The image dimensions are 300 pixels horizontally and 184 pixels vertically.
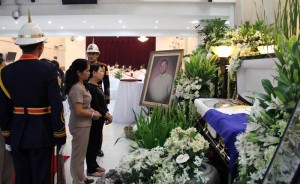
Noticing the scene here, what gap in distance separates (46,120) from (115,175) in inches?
27.3

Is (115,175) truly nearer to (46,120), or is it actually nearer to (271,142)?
(46,120)

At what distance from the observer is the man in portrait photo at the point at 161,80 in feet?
13.3

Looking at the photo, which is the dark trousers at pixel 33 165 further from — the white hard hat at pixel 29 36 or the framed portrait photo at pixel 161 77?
the framed portrait photo at pixel 161 77

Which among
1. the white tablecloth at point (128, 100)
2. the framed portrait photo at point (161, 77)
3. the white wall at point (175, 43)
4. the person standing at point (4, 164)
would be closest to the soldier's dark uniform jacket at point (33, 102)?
the person standing at point (4, 164)

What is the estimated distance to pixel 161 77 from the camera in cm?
426

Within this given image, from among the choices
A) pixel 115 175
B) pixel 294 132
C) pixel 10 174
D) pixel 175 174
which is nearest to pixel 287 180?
pixel 294 132

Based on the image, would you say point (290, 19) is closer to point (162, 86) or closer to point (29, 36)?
point (29, 36)

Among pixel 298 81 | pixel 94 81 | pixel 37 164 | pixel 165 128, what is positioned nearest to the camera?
pixel 298 81

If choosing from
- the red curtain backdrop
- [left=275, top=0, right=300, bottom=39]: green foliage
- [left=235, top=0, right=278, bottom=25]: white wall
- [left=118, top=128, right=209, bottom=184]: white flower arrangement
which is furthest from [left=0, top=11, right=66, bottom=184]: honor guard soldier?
the red curtain backdrop

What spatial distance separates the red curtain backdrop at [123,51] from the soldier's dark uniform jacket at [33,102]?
1678cm

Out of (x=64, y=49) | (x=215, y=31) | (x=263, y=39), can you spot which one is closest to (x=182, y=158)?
(x=263, y=39)

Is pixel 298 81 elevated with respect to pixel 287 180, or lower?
elevated

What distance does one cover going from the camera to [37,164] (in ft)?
7.23

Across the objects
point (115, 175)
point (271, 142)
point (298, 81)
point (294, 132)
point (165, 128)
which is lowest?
point (115, 175)
